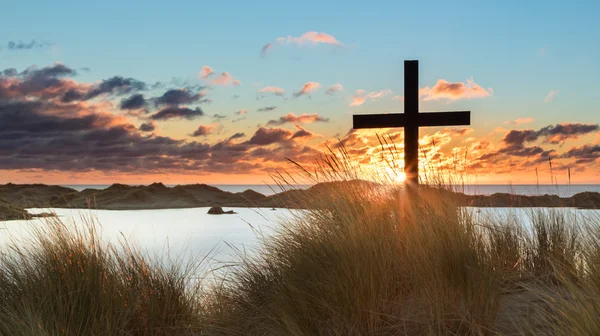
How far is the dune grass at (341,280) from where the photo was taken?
3566mm

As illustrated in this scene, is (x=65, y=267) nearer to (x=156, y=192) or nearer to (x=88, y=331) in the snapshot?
(x=88, y=331)

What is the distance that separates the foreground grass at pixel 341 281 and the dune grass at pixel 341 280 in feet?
0.05

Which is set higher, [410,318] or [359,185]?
[359,185]

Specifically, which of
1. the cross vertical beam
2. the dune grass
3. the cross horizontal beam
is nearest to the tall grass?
the dune grass

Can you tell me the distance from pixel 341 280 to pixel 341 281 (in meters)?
0.02

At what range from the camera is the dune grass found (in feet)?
11.7

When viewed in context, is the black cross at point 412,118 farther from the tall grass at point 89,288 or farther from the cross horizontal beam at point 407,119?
the tall grass at point 89,288

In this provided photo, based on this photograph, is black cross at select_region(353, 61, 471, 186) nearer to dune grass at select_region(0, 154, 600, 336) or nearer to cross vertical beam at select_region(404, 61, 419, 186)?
cross vertical beam at select_region(404, 61, 419, 186)

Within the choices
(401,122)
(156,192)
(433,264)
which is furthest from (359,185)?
(156,192)

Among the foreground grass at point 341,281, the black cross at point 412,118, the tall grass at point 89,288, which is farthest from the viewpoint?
the black cross at point 412,118

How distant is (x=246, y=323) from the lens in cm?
409

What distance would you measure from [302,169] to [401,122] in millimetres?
2948

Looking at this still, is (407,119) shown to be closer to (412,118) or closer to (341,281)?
(412,118)

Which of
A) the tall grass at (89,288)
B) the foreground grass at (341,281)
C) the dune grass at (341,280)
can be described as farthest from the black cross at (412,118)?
the tall grass at (89,288)
